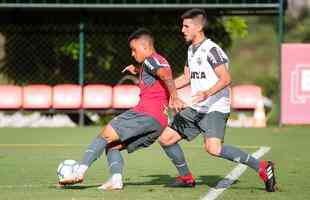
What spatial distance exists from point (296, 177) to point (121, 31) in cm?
1387

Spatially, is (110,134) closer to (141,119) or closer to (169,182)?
(141,119)

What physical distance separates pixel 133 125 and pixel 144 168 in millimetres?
2897

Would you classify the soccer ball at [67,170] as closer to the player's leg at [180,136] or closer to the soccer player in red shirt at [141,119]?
the soccer player in red shirt at [141,119]

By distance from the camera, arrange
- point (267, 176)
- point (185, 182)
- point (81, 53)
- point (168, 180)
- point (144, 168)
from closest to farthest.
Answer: point (267, 176) → point (185, 182) → point (168, 180) → point (144, 168) → point (81, 53)

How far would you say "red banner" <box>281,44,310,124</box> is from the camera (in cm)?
2275

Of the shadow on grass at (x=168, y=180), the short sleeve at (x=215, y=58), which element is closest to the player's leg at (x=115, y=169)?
the shadow on grass at (x=168, y=180)

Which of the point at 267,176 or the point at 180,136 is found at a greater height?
the point at 180,136

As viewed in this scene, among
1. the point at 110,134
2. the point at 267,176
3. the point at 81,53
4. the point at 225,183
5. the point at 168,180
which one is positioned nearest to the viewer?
the point at 267,176

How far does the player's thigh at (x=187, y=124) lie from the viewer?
36.4 feet

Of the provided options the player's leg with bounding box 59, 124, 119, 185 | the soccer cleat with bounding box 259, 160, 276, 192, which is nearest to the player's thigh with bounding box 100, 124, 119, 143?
the player's leg with bounding box 59, 124, 119, 185

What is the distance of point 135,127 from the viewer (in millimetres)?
10922

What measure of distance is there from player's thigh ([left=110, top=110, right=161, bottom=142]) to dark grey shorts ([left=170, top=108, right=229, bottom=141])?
32 centimetres

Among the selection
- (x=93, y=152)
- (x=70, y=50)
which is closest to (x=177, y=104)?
(x=93, y=152)

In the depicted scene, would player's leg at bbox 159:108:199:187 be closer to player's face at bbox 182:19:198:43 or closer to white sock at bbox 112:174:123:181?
white sock at bbox 112:174:123:181
